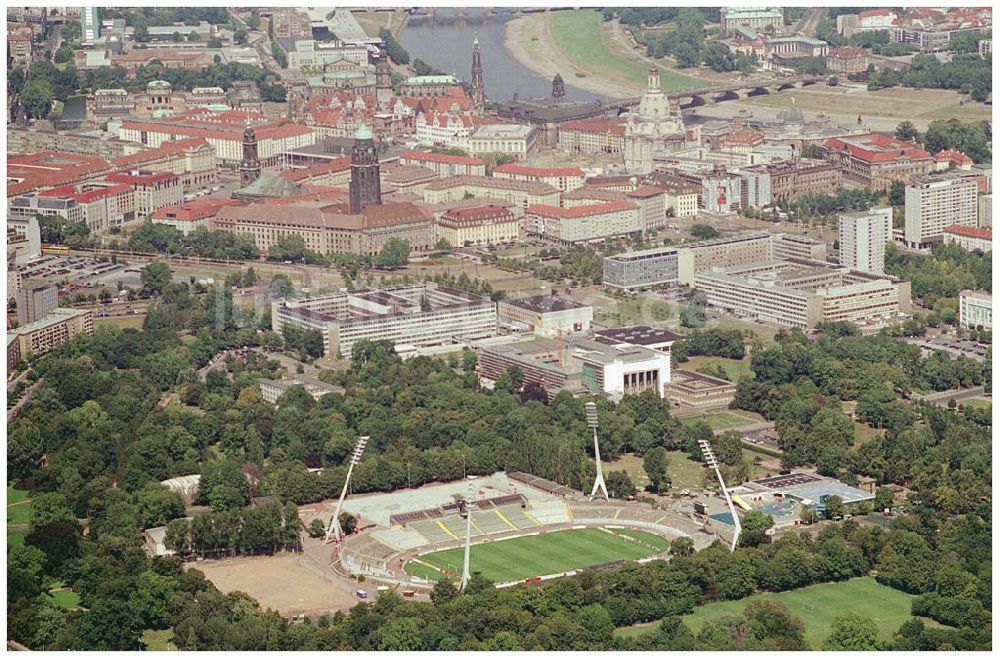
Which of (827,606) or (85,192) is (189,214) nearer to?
(85,192)

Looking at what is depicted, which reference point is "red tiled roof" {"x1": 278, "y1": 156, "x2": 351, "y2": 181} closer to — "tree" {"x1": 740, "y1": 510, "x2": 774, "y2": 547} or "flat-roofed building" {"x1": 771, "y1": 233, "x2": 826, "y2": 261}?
"flat-roofed building" {"x1": 771, "y1": 233, "x2": 826, "y2": 261}

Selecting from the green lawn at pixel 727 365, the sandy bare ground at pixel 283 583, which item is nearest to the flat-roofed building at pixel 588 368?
the green lawn at pixel 727 365

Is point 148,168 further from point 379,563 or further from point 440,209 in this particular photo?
point 379,563

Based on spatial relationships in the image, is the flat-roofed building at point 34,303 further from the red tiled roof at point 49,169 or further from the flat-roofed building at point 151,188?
the flat-roofed building at point 151,188

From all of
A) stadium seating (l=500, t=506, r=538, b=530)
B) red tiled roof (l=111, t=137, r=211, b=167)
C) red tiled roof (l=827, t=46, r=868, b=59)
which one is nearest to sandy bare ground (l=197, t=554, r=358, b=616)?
stadium seating (l=500, t=506, r=538, b=530)

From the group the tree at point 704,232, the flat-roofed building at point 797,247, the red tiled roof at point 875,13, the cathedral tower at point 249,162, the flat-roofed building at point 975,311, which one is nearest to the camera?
the flat-roofed building at point 975,311

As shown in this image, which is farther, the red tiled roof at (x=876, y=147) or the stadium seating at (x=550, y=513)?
the red tiled roof at (x=876, y=147)

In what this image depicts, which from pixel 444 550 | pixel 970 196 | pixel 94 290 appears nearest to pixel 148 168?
pixel 94 290
